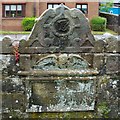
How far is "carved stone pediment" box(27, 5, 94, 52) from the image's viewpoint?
5.28m

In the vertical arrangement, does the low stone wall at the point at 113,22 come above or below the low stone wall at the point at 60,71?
above


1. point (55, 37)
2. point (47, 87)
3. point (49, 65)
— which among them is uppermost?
point (55, 37)

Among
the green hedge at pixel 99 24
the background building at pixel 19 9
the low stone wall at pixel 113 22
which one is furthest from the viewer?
the low stone wall at pixel 113 22

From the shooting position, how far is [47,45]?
5391 mm

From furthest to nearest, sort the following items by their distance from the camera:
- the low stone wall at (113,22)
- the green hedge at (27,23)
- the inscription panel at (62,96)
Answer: the low stone wall at (113,22) → the green hedge at (27,23) → the inscription panel at (62,96)

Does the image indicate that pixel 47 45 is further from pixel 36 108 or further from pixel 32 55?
pixel 36 108

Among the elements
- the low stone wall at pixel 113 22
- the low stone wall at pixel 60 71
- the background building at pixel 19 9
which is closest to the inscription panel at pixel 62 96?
the low stone wall at pixel 60 71

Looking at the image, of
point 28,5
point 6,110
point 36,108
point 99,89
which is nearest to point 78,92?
point 99,89

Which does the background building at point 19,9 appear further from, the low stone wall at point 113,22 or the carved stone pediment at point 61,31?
the carved stone pediment at point 61,31

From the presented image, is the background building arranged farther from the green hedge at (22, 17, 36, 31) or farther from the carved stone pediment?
the carved stone pediment

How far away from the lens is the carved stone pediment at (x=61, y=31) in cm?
528

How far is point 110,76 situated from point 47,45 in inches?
45.2

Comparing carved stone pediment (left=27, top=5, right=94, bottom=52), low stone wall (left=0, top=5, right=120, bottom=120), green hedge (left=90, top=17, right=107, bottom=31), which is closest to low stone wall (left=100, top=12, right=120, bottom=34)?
green hedge (left=90, top=17, right=107, bottom=31)

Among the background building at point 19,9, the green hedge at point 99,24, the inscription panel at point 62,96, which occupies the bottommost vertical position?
the inscription panel at point 62,96
